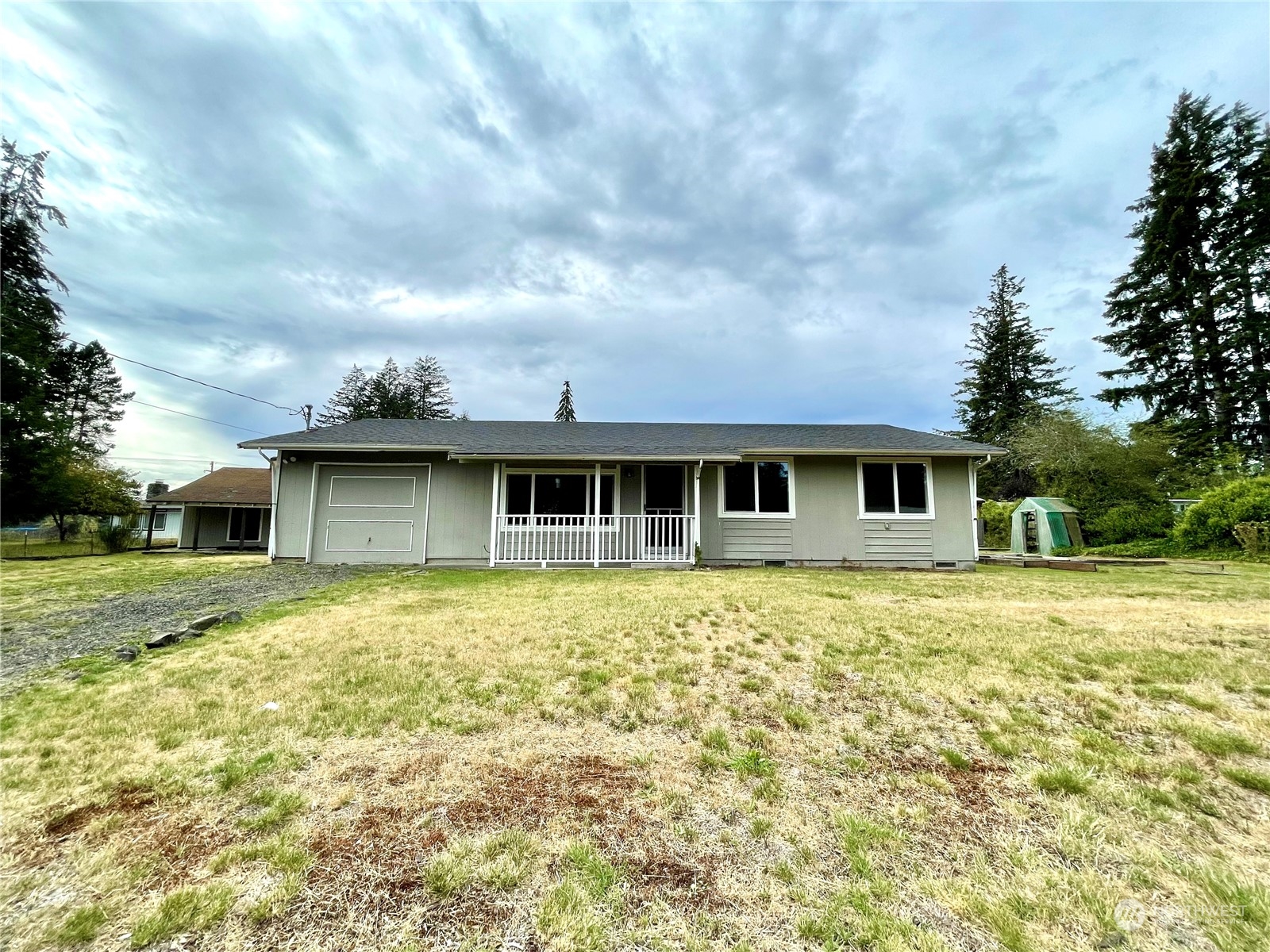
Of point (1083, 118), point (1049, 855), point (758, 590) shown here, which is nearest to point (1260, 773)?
point (1049, 855)

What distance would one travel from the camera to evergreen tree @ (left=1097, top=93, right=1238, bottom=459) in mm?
19203

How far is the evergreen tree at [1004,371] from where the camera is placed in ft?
95.6

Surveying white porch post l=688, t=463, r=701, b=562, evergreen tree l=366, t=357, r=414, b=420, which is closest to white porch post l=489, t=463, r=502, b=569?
white porch post l=688, t=463, r=701, b=562

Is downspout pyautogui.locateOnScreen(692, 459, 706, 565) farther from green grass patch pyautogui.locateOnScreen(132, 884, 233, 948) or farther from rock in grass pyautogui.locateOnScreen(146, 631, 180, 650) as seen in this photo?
green grass patch pyautogui.locateOnScreen(132, 884, 233, 948)

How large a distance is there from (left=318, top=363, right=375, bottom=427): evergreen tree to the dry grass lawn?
35588 mm

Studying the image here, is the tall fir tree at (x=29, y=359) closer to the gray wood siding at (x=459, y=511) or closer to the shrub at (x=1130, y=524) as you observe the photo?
the gray wood siding at (x=459, y=511)

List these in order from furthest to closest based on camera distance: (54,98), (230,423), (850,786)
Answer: (230,423) → (54,98) → (850,786)

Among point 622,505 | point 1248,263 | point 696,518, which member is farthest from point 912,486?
point 1248,263

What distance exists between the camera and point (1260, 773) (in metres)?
2.40

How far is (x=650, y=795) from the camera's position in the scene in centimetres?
230

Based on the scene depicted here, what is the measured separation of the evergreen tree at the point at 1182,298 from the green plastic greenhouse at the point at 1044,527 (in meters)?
6.58

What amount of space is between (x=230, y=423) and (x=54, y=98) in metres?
22.1

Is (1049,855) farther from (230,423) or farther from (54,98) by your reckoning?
(230,423)

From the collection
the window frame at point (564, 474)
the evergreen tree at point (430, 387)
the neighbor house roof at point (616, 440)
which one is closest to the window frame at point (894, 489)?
the neighbor house roof at point (616, 440)
